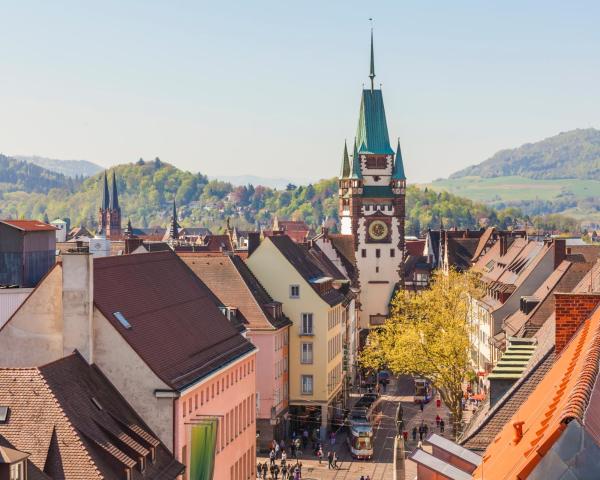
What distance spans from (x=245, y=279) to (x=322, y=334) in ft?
28.7

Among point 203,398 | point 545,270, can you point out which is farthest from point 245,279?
point 203,398

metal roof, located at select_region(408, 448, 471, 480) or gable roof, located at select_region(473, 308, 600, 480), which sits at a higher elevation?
gable roof, located at select_region(473, 308, 600, 480)

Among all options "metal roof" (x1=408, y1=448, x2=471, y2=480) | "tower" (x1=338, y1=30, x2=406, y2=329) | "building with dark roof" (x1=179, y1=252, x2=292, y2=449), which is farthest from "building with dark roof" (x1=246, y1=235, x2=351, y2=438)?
"metal roof" (x1=408, y1=448, x2=471, y2=480)

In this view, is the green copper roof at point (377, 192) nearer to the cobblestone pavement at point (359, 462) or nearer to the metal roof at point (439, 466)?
the cobblestone pavement at point (359, 462)

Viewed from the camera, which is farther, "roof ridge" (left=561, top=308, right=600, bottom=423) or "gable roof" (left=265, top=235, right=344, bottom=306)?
"gable roof" (left=265, top=235, right=344, bottom=306)

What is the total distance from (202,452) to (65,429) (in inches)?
445

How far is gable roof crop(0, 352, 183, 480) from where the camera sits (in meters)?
33.7

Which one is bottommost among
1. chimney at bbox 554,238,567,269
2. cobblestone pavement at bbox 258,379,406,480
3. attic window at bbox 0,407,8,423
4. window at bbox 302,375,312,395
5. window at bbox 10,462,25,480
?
cobblestone pavement at bbox 258,379,406,480

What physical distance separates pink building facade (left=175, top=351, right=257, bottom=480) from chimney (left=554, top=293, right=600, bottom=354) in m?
17.5

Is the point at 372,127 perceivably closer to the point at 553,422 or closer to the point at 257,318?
the point at 257,318

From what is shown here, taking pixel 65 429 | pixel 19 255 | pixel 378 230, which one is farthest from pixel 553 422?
pixel 378 230

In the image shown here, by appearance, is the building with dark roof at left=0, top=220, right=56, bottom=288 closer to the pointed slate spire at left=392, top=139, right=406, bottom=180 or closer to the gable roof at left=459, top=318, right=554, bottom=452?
the gable roof at left=459, top=318, right=554, bottom=452

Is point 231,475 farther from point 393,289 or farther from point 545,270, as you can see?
point 393,289

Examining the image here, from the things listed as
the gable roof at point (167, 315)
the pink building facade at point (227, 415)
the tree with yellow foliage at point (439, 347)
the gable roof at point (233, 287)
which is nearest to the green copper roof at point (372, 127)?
the tree with yellow foliage at point (439, 347)
